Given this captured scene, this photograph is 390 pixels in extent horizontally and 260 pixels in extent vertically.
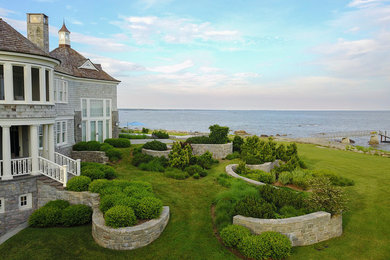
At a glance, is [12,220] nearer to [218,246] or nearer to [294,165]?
[218,246]

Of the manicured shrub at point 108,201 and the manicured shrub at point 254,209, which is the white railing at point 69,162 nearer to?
the manicured shrub at point 108,201

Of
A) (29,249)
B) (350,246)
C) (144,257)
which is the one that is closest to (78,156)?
(29,249)

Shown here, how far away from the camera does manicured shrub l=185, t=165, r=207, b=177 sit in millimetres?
16659

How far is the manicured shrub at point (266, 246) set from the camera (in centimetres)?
776

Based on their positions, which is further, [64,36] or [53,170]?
[64,36]

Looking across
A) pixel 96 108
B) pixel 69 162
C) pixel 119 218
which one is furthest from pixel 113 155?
pixel 119 218

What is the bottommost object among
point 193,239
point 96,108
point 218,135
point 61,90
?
point 193,239

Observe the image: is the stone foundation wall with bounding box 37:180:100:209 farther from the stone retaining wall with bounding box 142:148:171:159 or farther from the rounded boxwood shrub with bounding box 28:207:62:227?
the stone retaining wall with bounding box 142:148:171:159

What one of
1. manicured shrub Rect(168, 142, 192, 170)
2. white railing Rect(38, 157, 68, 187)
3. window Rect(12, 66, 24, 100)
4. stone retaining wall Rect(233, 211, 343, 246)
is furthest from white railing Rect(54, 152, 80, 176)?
stone retaining wall Rect(233, 211, 343, 246)

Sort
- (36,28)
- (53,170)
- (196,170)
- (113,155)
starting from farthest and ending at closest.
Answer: (113,155) → (196,170) → (36,28) → (53,170)

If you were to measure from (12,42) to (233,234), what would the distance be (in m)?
12.0

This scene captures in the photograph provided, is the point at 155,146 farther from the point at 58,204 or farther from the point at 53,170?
the point at 58,204

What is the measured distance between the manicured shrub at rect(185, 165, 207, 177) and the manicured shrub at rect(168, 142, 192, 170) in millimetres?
694

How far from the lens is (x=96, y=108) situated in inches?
838
